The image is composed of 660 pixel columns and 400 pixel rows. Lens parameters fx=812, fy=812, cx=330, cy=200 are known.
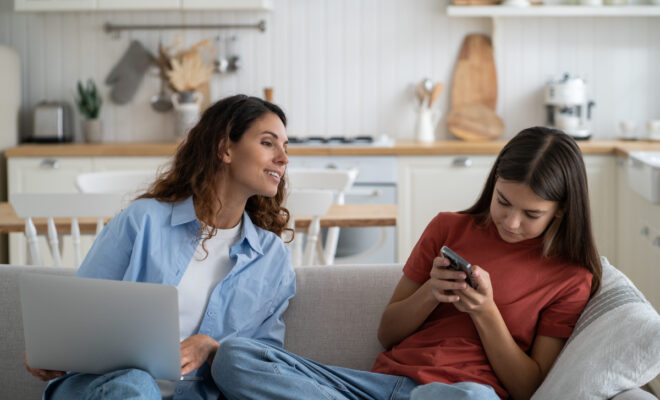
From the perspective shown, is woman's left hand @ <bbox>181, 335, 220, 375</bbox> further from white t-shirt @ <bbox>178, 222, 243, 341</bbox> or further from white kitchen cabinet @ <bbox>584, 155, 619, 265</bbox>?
white kitchen cabinet @ <bbox>584, 155, 619, 265</bbox>

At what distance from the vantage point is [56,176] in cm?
442

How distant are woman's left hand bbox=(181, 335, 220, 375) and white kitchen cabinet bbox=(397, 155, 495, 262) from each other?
2632 mm

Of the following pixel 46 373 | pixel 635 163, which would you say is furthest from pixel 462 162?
pixel 46 373

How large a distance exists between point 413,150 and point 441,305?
2.47m

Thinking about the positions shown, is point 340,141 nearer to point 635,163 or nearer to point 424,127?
point 424,127

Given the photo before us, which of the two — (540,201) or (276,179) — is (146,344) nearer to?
(276,179)

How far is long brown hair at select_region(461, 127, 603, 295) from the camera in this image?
5.60 feet

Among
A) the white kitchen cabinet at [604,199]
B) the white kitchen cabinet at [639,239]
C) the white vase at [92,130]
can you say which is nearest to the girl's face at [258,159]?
the white kitchen cabinet at [639,239]

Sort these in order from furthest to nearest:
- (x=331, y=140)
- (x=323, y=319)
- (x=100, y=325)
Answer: (x=331, y=140)
(x=323, y=319)
(x=100, y=325)

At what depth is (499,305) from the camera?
69.8 inches

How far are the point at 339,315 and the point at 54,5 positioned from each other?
10.6ft

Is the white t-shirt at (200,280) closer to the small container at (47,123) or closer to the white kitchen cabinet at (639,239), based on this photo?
the white kitchen cabinet at (639,239)

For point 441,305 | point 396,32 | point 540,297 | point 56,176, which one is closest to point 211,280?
point 441,305

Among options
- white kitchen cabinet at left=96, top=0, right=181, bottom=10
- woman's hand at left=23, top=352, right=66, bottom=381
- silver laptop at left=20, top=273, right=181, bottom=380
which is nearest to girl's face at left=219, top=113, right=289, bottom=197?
silver laptop at left=20, top=273, right=181, bottom=380
